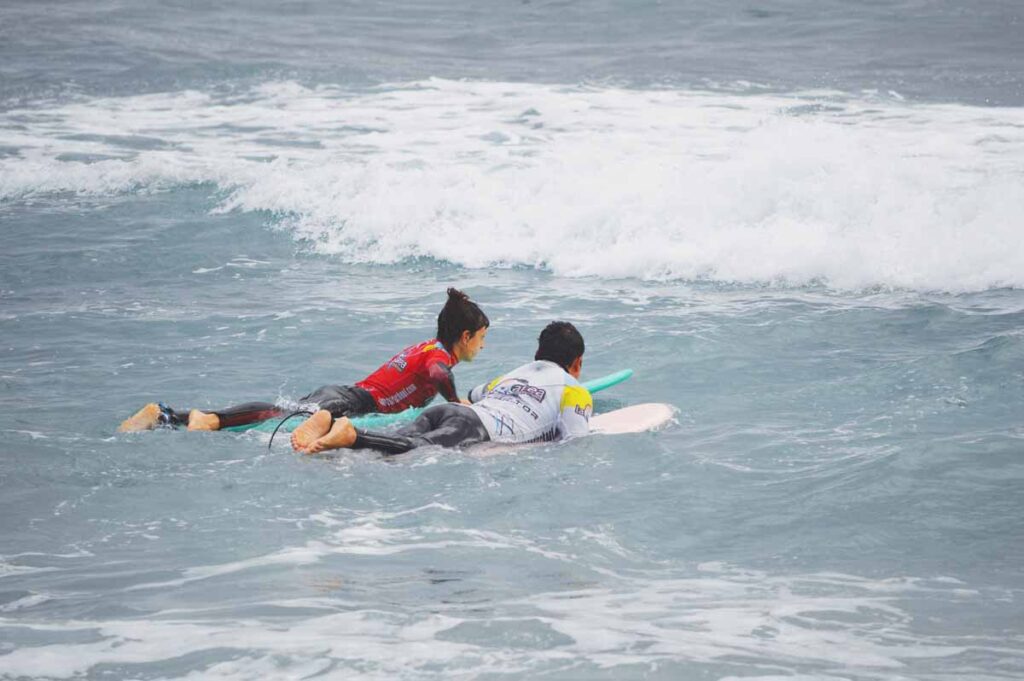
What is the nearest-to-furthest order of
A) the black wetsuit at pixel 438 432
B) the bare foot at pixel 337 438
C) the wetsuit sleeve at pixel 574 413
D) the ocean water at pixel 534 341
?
the ocean water at pixel 534 341 < the bare foot at pixel 337 438 < the black wetsuit at pixel 438 432 < the wetsuit sleeve at pixel 574 413

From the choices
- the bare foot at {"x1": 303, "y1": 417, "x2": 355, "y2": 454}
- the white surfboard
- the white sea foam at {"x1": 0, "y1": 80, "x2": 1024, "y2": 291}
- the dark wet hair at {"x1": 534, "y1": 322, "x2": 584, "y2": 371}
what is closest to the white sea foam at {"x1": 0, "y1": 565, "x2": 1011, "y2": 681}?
the bare foot at {"x1": 303, "y1": 417, "x2": 355, "y2": 454}

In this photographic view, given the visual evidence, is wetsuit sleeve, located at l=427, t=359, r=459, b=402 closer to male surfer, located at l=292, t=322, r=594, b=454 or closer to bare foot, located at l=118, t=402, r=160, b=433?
male surfer, located at l=292, t=322, r=594, b=454

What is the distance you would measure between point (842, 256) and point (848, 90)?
9323 millimetres

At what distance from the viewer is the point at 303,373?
9969 mm

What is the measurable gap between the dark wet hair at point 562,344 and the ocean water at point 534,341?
62 cm

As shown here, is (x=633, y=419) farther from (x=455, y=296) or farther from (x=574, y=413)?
(x=455, y=296)

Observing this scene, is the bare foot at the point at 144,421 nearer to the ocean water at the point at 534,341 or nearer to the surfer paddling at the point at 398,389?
the surfer paddling at the point at 398,389

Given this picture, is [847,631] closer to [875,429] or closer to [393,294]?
[875,429]

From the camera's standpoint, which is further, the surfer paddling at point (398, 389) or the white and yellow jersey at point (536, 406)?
the surfer paddling at point (398, 389)

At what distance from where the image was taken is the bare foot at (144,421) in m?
7.87

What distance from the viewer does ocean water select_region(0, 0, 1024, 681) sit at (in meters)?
5.11

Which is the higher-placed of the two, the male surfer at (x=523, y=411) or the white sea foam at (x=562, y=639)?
the male surfer at (x=523, y=411)

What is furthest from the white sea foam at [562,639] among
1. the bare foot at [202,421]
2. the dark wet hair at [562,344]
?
the bare foot at [202,421]

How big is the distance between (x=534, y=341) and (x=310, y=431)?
405cm
